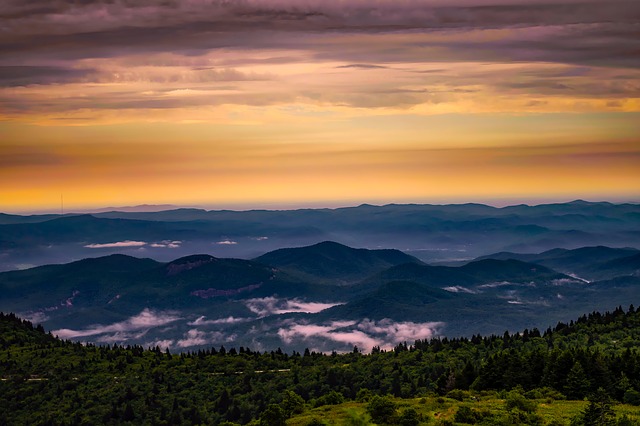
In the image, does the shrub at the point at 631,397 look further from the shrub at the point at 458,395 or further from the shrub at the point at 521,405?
the shrub at the point at 458,395

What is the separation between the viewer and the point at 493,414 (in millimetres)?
94812

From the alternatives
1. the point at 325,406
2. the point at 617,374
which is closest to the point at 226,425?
the point at 325,406

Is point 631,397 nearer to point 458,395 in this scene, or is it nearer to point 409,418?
point 458,395

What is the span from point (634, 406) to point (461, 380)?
39.7 metres

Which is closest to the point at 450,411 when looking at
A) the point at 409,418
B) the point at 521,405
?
the point at 409,418

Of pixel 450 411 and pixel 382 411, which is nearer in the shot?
pixel 382 411

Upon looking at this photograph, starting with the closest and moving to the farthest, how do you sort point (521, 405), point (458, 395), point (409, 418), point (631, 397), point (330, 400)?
point (409, 418) < point (521, 405) < point (631, 397) < point (458, 395) < point (330, 400)

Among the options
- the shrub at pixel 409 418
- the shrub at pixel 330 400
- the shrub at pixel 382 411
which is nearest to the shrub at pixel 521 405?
the shrub at pixel 409 418

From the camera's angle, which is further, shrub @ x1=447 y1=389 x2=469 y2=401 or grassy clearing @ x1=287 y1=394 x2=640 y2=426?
shrub @ x1=447 y1=389 x2=469 y2=401

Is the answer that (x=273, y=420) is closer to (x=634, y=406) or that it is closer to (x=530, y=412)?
(x=530, y=412)

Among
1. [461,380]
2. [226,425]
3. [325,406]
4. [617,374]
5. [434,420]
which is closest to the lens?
[434,420]

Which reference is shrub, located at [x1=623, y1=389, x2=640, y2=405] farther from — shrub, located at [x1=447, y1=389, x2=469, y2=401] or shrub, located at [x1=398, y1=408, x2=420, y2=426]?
shrub, located at [x1=398, y1=408, x2=420, y2=426]

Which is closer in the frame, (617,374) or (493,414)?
(493,414)

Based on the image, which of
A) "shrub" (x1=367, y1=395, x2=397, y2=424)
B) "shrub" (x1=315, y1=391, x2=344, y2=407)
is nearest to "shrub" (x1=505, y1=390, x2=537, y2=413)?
"shrub" (x1=367, y1=395, x2=397, y2=424)
